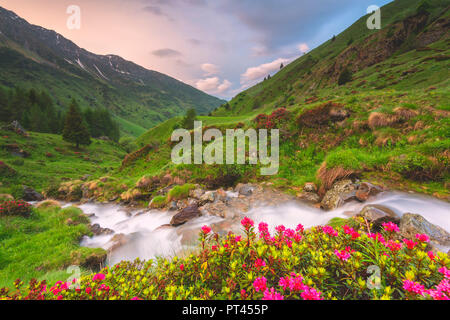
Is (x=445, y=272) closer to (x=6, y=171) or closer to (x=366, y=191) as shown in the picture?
(x=366, y=191)

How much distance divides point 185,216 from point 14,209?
9283 mm

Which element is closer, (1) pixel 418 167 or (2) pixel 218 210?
(1) pixel 418 167

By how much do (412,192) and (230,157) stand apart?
939cm

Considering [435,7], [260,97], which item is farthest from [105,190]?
[435,7]

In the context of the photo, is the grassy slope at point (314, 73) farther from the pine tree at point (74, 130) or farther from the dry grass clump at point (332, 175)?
the pine tree at point (74, 130)

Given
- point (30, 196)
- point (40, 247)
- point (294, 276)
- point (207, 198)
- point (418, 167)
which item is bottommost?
point (40, 247)

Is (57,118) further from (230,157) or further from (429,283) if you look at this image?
(429,283)

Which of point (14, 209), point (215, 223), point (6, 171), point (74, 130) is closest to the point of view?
point (215, 223)

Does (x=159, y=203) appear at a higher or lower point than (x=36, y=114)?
lower

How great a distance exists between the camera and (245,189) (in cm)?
964

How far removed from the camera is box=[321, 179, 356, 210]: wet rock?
6606 mm

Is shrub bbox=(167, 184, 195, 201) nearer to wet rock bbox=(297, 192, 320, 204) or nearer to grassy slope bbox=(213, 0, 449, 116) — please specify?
wet rock bbox=(297, 192, 320, 204)

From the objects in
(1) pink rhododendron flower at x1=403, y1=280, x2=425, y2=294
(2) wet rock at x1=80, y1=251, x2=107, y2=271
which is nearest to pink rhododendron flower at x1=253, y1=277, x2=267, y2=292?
(1) pink rhododendron flower at x1=403, y1=280, x2=425, y2=294

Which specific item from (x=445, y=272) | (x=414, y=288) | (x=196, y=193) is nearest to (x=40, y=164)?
(x=196, y=193)
